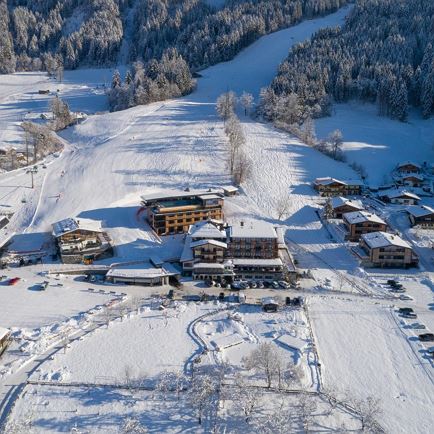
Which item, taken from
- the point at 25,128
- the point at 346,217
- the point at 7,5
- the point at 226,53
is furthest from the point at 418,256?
the point at 7,5

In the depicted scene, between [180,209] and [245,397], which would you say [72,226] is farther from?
[245,397]

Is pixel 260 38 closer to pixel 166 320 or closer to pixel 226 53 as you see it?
pixel 226 53

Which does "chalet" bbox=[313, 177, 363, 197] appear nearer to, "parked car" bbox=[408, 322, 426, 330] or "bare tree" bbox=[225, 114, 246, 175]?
"bare tree" bbox=[225, 114, 246, 175]

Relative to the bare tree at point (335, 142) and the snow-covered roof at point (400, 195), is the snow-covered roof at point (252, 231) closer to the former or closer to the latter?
the snow-covered roof at point (400, 195)

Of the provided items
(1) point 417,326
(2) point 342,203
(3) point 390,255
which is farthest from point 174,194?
(1) point 417,326

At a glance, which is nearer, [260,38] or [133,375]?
[133,375]

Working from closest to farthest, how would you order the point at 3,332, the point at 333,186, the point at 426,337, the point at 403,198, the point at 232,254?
the point at 3,332
the point at 426,337
the point at 232,254
the point at 403,198
the point at 333,186

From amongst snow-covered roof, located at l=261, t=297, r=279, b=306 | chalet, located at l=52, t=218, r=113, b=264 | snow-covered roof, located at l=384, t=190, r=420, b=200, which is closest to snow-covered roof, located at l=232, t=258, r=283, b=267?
snow-covered roof, located at l=261, t=297, r=279, b=306
